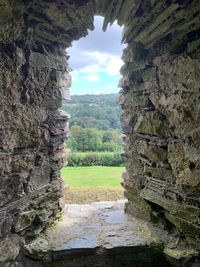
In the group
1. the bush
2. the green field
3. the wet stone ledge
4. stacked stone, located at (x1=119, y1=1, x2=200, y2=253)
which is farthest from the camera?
the bush

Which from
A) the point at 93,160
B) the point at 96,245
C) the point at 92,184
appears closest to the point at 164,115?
the point at 96,245

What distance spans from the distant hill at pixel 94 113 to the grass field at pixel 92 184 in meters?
4.61

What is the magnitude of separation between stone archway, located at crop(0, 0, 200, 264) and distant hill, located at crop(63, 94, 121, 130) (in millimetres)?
7936

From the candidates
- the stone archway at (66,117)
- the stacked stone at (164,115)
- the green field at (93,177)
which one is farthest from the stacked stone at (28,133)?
the green field at (93,177)

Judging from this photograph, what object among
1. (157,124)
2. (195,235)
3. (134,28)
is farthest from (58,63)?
(195,235)

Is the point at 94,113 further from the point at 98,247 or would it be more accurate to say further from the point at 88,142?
the point at 98,247

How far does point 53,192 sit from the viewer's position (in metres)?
3.64

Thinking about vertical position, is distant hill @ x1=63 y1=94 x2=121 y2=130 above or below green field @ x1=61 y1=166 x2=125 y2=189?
above

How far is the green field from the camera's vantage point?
615 centimetres

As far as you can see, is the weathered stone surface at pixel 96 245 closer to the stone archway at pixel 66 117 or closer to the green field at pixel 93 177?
the stone archway at pixel 66 117

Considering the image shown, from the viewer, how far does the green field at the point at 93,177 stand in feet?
20.2

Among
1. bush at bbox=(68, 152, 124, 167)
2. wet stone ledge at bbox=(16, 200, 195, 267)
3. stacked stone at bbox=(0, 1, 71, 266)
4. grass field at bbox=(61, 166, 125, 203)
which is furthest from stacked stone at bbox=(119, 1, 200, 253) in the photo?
bush at bbox=(68, 152, 124, 167)

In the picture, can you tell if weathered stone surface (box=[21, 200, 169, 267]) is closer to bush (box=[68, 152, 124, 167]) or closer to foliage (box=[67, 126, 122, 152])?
bush (box=[68, 152, 124, 167])

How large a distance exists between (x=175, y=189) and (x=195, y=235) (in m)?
0.47
